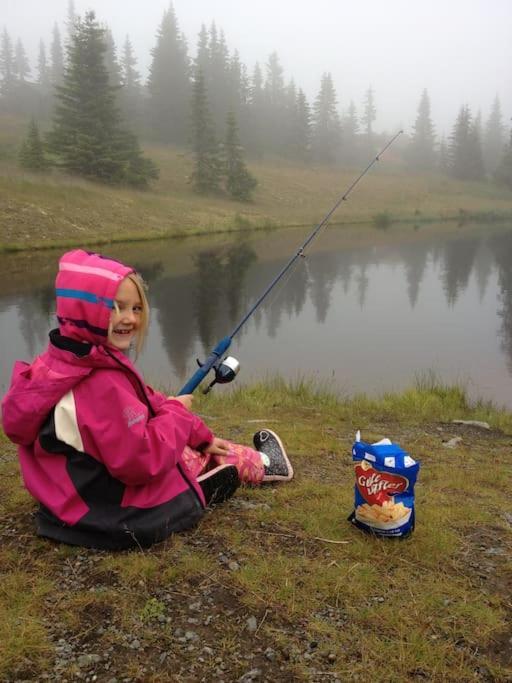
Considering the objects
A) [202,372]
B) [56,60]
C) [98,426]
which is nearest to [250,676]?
[98,426]

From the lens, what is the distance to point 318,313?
1384 centimetres

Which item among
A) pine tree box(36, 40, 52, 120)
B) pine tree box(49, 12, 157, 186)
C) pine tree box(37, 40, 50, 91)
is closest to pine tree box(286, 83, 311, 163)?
pine tree box(36, 40, 52, 120)

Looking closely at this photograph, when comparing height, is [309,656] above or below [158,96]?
below

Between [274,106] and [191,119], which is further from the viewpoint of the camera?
[274,106]

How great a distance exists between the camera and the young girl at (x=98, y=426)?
2.38 meters

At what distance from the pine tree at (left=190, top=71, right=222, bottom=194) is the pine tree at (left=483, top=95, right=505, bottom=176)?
186 ft

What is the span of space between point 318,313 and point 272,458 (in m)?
10.2

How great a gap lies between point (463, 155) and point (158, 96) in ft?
121

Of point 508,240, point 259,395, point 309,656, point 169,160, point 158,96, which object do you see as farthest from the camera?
point 158,96

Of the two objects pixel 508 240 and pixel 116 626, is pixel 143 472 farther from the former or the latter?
pixel 508 240

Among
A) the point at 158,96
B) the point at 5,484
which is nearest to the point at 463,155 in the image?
the point at 158,96

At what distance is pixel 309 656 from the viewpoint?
215 cm

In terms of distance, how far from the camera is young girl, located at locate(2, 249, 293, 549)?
93.7 inches

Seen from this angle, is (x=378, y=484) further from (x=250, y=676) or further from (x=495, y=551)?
(x=250, y=676)
